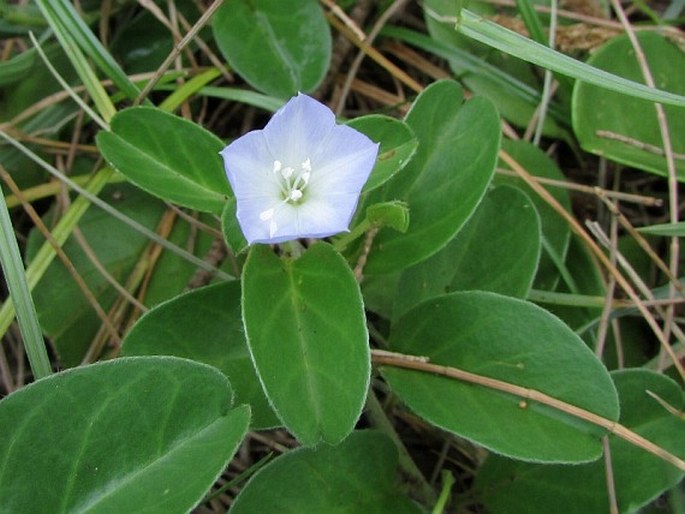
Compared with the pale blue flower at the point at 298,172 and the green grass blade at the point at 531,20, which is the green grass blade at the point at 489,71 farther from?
the pale blue flower at the point at 298,172

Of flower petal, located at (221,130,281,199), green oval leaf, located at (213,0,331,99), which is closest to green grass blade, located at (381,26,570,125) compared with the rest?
green oval leaf, located at (213,0,331,99)

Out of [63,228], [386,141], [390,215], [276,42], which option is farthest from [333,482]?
[276,42]

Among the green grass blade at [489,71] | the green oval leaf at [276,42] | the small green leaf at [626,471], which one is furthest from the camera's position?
the green grass blade at [489,71]

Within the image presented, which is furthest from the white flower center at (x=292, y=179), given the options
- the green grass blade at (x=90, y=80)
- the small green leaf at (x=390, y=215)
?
the green grass blade at (x=90, y=80)

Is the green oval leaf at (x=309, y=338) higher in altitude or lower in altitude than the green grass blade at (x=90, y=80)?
lower

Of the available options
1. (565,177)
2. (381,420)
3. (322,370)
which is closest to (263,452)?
(381,420)

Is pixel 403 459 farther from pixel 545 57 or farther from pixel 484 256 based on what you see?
pixel 545 57

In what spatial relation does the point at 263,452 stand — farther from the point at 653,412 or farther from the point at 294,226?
the point at 653,412
